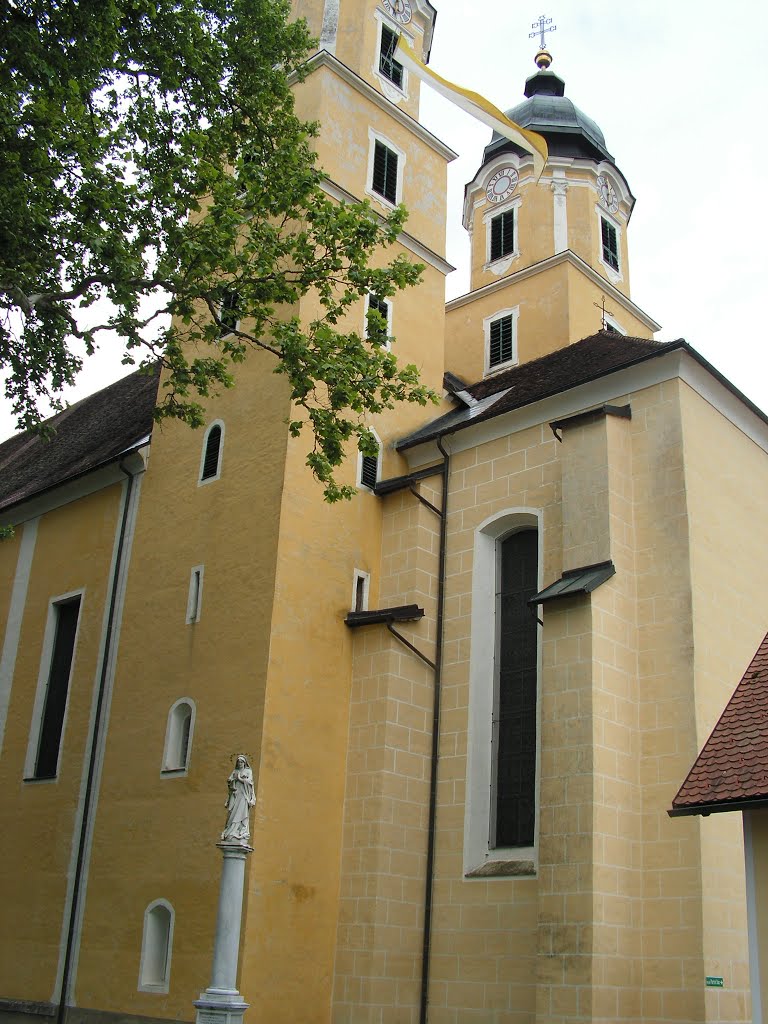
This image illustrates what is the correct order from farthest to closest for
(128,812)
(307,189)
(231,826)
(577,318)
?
(577,318) < (128,812) < (307,189) < (231,826)

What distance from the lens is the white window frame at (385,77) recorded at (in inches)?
901

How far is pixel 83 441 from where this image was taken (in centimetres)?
2552

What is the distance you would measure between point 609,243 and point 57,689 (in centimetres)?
1749

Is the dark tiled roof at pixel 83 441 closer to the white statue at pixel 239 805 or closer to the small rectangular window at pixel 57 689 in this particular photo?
the small rectangular window at pixel 57 689

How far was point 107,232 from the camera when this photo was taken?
43.2 ft

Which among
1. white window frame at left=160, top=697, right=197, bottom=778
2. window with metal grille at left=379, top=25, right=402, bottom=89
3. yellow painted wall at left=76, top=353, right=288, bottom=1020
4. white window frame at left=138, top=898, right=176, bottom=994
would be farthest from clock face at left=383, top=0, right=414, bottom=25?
white window frame at left=138, top=898, right=176, bottom=994

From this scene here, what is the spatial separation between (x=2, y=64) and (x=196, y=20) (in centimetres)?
273

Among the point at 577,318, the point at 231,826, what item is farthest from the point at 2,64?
the point at 577,318

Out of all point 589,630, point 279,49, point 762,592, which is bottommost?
point 589,630

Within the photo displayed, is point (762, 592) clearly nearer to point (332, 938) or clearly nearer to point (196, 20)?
point (332, 938)

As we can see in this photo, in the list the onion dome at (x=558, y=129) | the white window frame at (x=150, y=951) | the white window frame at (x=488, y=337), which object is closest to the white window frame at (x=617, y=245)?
the onion dome at (x=558, y=129)

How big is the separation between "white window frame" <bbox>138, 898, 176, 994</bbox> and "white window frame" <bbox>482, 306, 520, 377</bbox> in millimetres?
14618

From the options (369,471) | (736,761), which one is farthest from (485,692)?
(736,761)

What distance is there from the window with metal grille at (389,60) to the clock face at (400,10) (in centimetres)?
52
